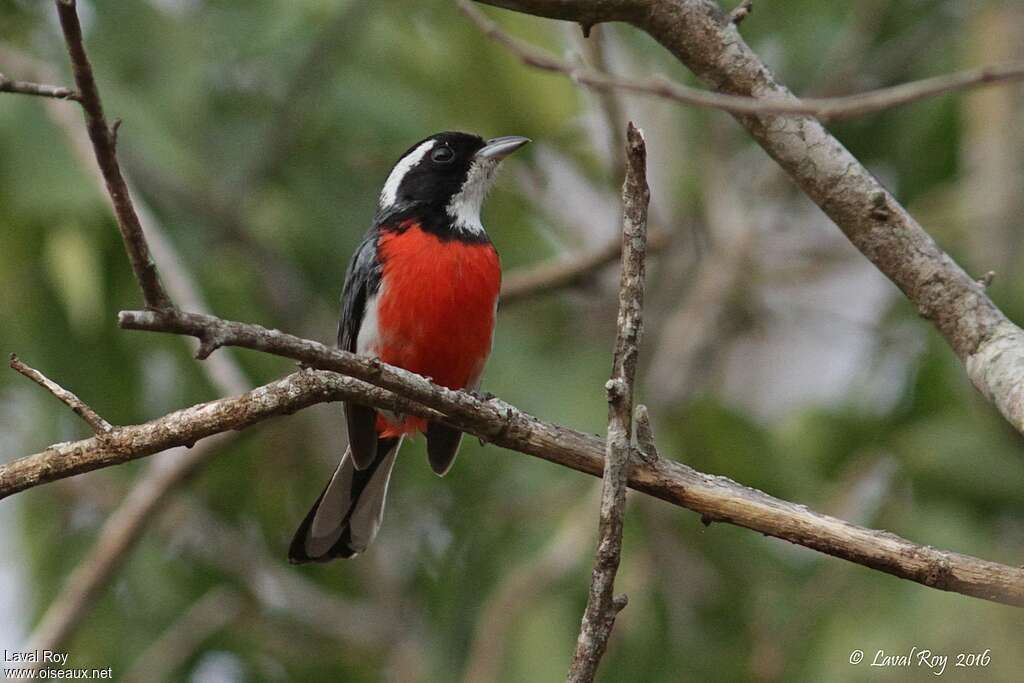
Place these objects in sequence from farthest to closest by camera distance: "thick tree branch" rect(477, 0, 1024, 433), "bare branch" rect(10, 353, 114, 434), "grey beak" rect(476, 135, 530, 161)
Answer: "grey beak" rect(476, 135, 530, 161) → "thick tree branch" rect(477, 0, 1024, 433) → "bare branch" rect(10, 353, 114, 434)

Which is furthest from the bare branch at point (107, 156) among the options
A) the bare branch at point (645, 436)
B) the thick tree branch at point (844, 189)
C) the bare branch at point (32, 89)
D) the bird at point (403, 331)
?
the bird at point (403, 331)

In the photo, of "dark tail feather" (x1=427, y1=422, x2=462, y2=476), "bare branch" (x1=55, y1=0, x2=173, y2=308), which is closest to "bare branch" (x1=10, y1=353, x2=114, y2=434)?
"bare branch" (x1=55, y1=0, x2=173, y2=308)

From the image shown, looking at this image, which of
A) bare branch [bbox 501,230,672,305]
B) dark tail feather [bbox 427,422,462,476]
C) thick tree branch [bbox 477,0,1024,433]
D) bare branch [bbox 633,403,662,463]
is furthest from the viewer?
bare branch [bbox 501,230,672,305]

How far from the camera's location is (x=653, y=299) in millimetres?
9016

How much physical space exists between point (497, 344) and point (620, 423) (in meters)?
4.06

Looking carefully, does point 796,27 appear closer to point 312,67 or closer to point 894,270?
point 312,67

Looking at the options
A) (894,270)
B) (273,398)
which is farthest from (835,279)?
(273,398)

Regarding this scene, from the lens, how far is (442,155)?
5.42 metres

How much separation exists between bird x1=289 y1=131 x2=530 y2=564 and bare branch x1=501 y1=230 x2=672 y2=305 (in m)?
0.98

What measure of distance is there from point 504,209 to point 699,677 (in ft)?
9.15

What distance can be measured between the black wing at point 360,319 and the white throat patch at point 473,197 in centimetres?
33

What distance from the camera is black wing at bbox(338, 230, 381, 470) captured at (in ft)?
15.5

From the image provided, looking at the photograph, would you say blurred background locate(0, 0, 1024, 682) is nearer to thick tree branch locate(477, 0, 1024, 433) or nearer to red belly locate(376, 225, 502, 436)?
red belly locate(376, 225, 502, 436)

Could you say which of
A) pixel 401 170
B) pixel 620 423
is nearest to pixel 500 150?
pixel 401 170
